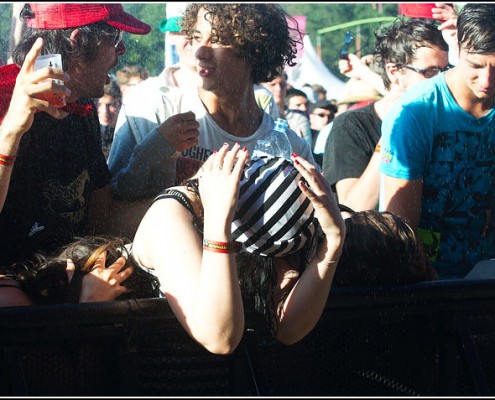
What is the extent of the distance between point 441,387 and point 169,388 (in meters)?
0.86

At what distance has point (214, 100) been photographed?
352 centimetres

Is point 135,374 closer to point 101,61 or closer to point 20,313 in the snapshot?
point 20,313

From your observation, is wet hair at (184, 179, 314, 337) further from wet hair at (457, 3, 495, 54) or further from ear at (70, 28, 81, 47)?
wet hair at (457, 3, 495, 54)

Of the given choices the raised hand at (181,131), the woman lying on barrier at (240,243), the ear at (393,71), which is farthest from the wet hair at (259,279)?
the ear at (393,71)

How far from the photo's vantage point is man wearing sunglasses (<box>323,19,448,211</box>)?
4199 mm

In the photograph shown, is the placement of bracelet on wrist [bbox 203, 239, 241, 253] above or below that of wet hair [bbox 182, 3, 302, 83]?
below

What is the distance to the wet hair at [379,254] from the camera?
246 cm

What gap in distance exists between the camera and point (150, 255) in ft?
7.77

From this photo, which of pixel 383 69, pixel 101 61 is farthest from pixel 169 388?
pixel 383 69

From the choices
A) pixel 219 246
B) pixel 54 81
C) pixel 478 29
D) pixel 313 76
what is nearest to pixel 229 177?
pixel 219 246

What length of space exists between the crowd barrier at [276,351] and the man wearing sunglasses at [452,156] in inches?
37.1

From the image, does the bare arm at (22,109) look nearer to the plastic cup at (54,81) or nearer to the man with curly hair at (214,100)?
the plastic cup at (54,81)

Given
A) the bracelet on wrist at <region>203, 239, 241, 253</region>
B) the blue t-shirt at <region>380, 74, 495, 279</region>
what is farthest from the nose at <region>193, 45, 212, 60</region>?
the bracelet on wrist at <region>203, 239, 241, 253</region>

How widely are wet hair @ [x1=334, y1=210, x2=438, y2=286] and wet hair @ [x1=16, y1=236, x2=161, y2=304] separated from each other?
63 cm
